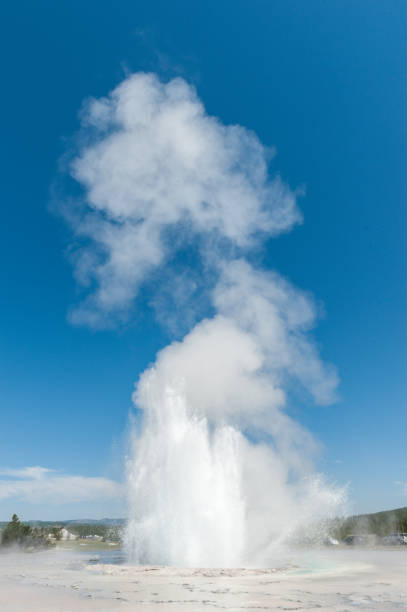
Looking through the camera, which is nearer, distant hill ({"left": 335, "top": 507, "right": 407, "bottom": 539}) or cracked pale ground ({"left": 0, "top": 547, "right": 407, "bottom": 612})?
cracked pale ground ({"left": 0, "top": 547, "right": 407, "bottom": 612})

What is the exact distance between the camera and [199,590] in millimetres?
24734

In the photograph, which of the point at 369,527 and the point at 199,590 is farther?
the point at 369,527

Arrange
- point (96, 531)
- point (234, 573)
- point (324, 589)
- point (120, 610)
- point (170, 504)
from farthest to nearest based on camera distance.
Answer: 1. point (96, 531)
2. point (170, 504)
3. point (234, 573)
4. point (324, 589)
5. point (120, 610)

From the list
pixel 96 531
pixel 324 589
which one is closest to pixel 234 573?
pixel 324 589

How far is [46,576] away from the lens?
33812 millimetres

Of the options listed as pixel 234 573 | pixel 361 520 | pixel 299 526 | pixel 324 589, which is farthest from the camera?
pixel 361 520

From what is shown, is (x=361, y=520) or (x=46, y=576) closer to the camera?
(x=46, y=576)

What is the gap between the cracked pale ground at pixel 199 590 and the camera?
20.8 m

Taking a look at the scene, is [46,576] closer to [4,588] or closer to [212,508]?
[4,588]

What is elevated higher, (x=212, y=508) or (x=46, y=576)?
(x=212, y=508)

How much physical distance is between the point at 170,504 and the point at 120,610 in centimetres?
2006

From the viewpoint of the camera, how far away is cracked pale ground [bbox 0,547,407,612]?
20.8 metres

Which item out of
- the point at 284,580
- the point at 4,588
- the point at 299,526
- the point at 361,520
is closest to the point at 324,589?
→ the point at 284,580

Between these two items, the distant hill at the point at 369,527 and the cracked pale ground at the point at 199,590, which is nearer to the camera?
the cracked pale ground at the point at 199,590
